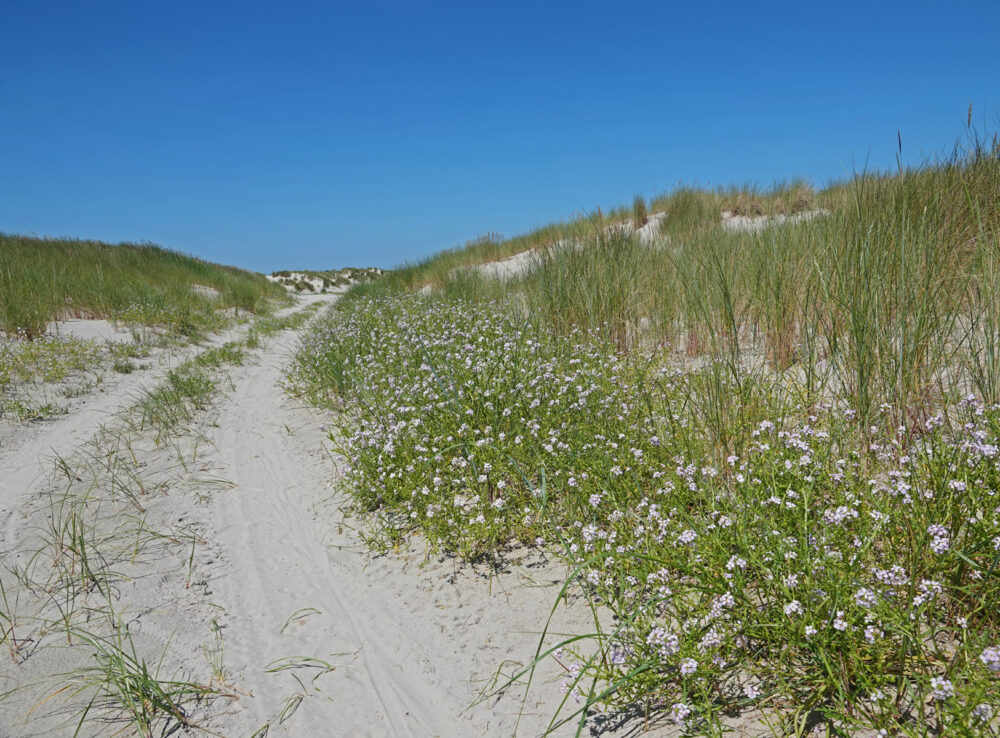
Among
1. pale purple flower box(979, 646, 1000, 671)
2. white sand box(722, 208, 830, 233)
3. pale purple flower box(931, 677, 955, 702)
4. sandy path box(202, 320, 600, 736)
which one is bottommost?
sandy path box(202, 320, 600, 736)

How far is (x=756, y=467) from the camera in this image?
102 inches

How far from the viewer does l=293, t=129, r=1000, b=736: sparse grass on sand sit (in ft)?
6.06

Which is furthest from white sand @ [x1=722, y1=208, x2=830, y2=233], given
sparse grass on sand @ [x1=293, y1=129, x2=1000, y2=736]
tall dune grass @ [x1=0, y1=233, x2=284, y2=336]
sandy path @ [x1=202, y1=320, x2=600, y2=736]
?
tall dune grass @ [x1=0, y1=233, x2=284, y2=336]

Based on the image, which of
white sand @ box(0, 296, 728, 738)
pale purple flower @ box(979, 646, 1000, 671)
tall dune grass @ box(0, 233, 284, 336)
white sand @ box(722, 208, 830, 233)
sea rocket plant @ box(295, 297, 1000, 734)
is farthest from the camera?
Answer: tall dune grass @ box(0, 233, 284, 336)

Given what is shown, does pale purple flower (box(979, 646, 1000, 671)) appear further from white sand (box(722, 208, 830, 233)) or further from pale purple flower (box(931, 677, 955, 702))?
white sand (box(722, 208, 830, 233))

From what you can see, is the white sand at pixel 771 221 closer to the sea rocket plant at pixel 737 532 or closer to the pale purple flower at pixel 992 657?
the sea rocket plant at pixel 737 532

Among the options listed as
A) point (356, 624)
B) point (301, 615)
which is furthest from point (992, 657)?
point (301, 615)

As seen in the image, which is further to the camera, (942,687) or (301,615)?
(301,615)

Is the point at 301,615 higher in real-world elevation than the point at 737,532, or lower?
lower

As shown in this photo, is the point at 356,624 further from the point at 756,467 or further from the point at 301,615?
the point at 756,467

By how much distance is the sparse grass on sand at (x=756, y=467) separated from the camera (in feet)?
6.06

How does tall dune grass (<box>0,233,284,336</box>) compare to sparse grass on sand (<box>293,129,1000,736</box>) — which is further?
tall dune grass (<box>0,233,284,336</box>)

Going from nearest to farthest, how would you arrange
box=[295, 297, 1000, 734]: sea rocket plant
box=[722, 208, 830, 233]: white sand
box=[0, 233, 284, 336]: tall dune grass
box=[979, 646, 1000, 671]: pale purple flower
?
1. box=[979, 646, 1000, 671]: pale purple flower
2. box=[295, 297, 1000, 734]: sea rocket plant
3. box=[722, 208, 830, 233]: white sand
4. box=[0, 233, 284, 336]: tall dune grass

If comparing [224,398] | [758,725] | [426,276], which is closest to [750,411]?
[758,725]
